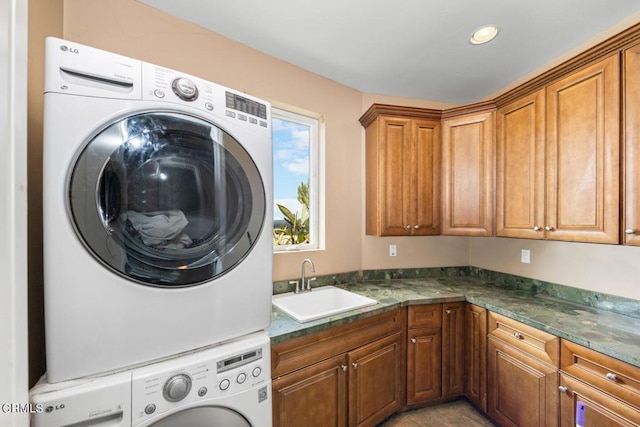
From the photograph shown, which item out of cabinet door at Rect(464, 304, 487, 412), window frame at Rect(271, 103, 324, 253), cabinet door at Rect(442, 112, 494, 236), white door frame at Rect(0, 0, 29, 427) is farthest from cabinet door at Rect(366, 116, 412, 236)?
white door frame at Rect(0, 0, 29, 427)

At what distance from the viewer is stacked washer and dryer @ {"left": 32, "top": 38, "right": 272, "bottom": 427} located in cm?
77

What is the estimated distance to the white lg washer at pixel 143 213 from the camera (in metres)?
0.77

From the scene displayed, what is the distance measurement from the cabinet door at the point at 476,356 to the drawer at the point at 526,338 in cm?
8

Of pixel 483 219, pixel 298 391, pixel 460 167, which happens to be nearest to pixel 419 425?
pixel 298 391

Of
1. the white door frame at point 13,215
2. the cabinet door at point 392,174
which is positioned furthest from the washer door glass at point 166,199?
the cabinet door at point 392,174

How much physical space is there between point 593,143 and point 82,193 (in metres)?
2.30

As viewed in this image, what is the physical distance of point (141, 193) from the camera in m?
0.87

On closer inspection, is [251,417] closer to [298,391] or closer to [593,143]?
[298,391]

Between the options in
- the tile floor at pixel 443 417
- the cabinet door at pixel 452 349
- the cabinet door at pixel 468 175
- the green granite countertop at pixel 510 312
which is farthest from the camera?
the cabinet door at pixel 468 175

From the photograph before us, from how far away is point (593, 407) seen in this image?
1.25 meters

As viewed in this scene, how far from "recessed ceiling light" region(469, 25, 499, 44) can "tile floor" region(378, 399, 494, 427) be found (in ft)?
8.40

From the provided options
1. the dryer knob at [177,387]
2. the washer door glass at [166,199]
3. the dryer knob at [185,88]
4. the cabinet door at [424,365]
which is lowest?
the cabinet door at [424,365]

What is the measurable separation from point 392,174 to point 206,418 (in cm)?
188

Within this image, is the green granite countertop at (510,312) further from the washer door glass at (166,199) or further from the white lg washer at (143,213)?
the washer door glass at (166,199)
